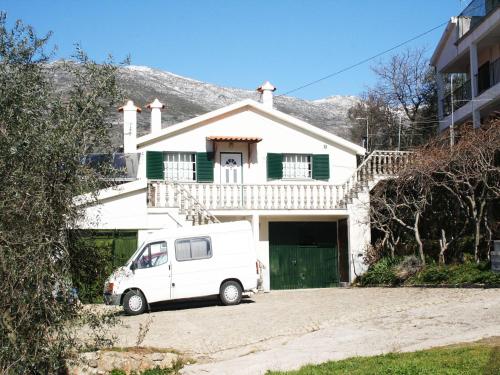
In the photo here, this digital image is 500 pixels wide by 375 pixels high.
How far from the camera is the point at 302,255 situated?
27.4m

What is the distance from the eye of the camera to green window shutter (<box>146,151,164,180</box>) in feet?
89.9

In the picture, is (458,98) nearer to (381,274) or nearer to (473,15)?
(473,15)

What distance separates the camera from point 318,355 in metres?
12.7

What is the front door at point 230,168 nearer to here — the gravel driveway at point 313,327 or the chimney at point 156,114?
the chimney at point 156,114

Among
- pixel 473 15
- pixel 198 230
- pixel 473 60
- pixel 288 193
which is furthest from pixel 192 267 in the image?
pixel 473 15

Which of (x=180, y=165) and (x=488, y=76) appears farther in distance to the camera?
(x=488, y=76)

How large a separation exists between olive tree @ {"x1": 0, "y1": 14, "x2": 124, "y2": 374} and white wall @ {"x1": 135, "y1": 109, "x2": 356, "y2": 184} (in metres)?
17.8

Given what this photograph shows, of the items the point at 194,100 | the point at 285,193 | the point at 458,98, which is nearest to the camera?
the point at 285,193

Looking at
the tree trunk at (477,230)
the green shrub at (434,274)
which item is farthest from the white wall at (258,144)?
the green shrub at (434,274)

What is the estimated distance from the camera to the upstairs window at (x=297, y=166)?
28984 millimetres

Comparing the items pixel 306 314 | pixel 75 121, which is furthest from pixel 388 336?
pixel 75 121

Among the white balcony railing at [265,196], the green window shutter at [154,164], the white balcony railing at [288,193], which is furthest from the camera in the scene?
the green window shutter at [154,164]

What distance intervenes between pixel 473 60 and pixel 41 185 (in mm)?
23208

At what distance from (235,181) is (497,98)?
10.4 meters
